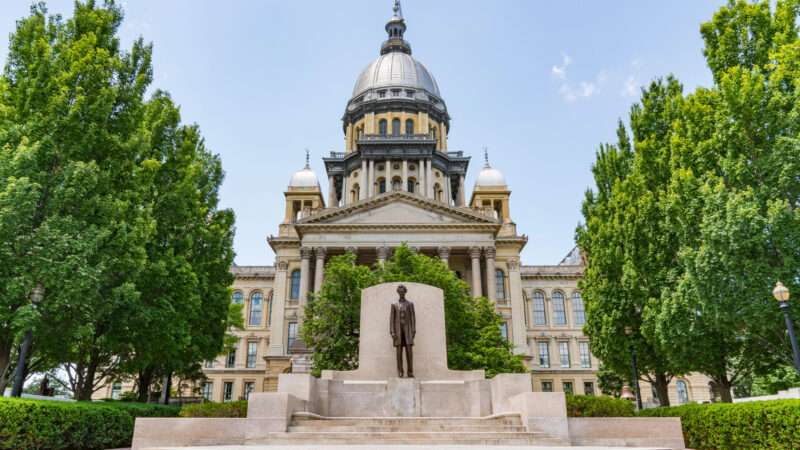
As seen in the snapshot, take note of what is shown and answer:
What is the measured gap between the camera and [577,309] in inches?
2210

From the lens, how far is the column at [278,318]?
4719 centimetres

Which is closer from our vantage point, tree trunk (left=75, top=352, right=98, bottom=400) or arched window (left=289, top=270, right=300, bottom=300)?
tree trunk (left=75, top=352, right=98, bottom=400)

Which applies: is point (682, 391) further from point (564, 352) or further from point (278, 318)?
point (278, 318)

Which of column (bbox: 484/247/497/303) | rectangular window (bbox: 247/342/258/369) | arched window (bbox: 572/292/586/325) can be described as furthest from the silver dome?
rectangular window (bbox: 247/342/258/369)

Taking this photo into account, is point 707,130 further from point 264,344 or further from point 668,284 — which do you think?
point 264,344

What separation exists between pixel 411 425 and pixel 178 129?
49.1 ft

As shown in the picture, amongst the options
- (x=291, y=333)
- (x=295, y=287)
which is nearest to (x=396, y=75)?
(x=295, y=287)

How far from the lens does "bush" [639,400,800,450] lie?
10367 millimetres

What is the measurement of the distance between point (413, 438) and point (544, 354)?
47841mm

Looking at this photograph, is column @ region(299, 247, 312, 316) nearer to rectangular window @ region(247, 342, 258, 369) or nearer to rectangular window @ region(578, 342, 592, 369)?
rectangular window @ region(247, 342, 258, 369)

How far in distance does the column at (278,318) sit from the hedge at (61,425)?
3305 cm

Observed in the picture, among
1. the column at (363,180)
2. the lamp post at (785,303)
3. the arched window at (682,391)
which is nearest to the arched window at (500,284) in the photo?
the column at (363,180)

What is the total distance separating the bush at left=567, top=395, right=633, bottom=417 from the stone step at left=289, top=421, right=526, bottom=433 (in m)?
7.32

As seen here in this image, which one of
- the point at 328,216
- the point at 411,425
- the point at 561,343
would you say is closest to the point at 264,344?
the point at 328,216
